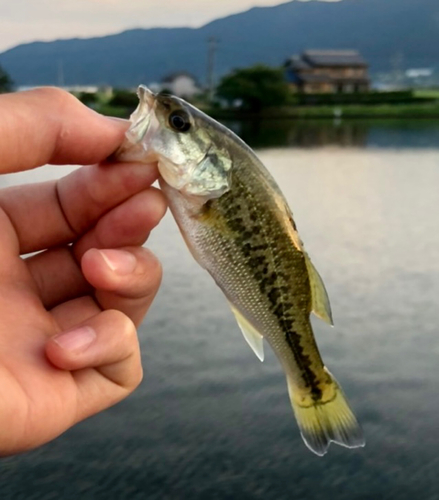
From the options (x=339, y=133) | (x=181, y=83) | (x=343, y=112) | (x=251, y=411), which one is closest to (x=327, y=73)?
(x=181, y=83)

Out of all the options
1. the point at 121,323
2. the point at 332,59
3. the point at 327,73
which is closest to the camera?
the point at 121,323

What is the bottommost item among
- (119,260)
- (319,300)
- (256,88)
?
(256,88)

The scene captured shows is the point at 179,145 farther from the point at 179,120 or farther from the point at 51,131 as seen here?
the point at 51,131

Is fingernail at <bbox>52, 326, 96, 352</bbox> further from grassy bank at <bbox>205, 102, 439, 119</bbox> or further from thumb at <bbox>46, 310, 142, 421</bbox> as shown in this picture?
grassy bank at <bbox>205, 102, 439, 119</bbox>

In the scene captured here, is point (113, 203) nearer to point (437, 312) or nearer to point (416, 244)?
point (437, 312)

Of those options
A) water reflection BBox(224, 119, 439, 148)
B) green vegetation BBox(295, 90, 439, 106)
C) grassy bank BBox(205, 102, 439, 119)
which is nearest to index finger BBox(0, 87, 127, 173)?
water reflection BBox(224, 119, 439, 148)

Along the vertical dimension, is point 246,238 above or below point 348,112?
above

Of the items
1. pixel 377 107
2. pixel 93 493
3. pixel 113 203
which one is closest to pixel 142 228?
pixel 113 203

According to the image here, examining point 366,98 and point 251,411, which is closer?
point 251,411
